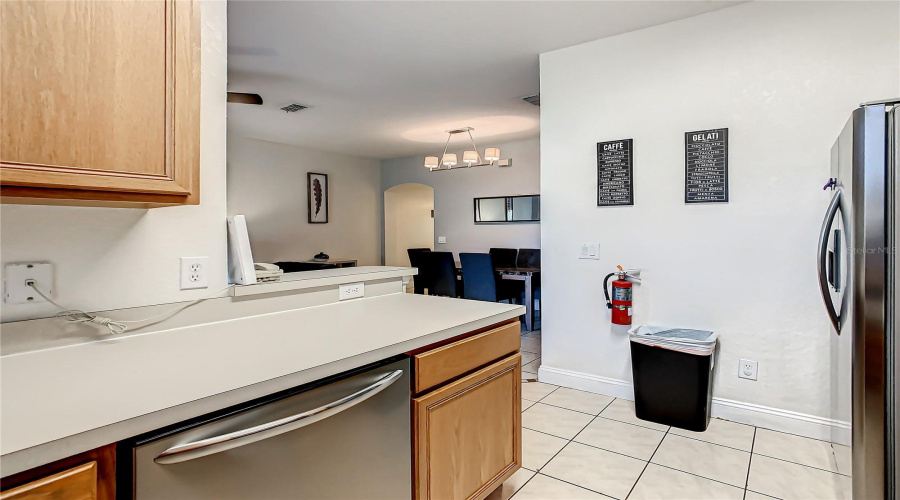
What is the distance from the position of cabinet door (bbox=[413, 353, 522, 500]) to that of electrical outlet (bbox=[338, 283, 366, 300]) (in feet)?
2.38

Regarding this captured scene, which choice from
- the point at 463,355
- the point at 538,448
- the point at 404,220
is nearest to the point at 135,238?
the point at 463,355

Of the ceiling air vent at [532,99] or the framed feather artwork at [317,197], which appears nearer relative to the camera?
the ceiling air vent at [532,99]

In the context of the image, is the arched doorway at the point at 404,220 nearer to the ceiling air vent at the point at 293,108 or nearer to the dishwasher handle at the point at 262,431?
the ceiling air vent at the point at 293,108

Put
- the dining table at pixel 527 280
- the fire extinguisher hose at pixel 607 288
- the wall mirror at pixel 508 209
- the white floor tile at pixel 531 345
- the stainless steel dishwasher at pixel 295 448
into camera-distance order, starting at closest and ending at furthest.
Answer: the stainless steel dishwasher at pixel 295 448
the fire extinguisher hose at pixel 607 288
the white floor tile at pixel 531 345
the dining table at pixel 527 280
the wall mirror at pixel 508 209

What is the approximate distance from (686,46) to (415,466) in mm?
2794

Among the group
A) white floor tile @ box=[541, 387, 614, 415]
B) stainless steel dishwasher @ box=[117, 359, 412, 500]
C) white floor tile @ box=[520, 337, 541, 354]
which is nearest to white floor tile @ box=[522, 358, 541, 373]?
white floor tile @ box=[520, 337, 541, 354]

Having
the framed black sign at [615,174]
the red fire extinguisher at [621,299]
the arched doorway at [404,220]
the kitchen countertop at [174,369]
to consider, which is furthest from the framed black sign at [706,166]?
the arched doorway at [404,220]

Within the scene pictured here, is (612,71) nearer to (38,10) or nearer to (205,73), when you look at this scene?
(205,73)

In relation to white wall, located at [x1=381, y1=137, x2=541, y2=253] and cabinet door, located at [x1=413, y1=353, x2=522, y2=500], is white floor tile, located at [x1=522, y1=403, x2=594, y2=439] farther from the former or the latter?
white wall, located at [x1=381, y1=137, x2=541, y2=253]

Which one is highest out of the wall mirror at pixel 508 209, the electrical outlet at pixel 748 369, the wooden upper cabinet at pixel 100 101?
the wall mirror at pixel 508 209

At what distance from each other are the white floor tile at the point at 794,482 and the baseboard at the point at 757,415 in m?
0.18

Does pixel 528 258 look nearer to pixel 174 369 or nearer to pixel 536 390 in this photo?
pixel 536 390

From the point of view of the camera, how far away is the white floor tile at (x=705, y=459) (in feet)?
6.79

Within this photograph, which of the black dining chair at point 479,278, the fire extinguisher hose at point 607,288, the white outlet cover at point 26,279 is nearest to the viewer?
the white outlet cover at point 26,279
